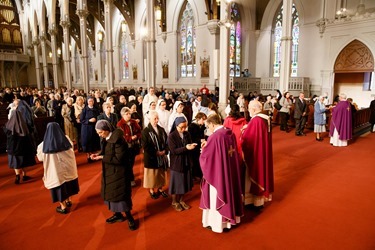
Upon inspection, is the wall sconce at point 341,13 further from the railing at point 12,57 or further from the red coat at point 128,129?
the railing at point 12,57

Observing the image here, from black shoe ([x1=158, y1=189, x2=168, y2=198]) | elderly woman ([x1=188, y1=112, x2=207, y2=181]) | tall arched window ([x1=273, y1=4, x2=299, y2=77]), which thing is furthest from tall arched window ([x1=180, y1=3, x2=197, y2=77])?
black shoe ([x1=158, y1=189, x2=168, y2=198])

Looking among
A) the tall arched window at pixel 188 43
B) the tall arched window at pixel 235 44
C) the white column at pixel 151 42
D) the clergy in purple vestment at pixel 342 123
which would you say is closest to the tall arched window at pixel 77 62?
the tall arched window at pixel 188 43

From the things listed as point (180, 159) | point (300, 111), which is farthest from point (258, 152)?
point (300, 111)

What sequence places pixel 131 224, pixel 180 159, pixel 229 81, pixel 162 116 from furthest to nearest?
pixel 229 81, pixel 162 116, pixel 180 159, pixel 131 224

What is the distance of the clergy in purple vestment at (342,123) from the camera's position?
28.4ft

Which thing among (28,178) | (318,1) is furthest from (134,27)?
(28,178)

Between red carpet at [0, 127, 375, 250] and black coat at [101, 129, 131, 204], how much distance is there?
0.62 metres

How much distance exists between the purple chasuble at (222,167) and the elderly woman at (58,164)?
2.39m

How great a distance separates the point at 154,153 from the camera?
182 inches

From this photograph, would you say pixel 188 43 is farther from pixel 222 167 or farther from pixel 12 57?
pixel 12 57

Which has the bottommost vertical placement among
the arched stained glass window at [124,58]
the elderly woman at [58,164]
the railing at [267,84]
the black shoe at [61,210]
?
the black shoe at [61,210]

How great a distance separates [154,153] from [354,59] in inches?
615

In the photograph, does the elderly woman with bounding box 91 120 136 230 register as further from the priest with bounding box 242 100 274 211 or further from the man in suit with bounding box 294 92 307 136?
the man in suit with bounding box 294 92 307 136

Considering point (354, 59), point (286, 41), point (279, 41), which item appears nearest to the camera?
point (286, 41)
